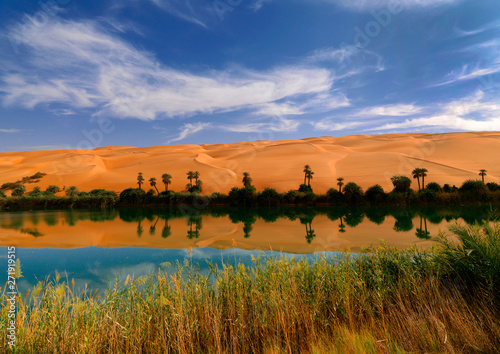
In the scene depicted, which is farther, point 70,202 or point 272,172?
point 272,172

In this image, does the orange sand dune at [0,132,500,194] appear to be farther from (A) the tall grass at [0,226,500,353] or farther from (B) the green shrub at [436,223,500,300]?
(A) the tall grass at [0,226,500,353]

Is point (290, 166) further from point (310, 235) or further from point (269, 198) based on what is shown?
point (310, 235)

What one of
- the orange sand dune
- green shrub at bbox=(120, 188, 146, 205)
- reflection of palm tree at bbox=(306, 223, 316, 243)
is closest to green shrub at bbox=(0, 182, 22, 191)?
the orange sand dune

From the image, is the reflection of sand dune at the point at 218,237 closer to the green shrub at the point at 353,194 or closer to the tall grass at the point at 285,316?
A: the tall grass at the point at 285,316

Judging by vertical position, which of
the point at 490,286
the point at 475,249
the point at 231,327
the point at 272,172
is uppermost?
the point at 272,172

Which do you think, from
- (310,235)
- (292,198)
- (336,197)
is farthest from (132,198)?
(310,235)

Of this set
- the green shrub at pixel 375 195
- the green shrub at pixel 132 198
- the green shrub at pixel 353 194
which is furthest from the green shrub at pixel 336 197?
the green shrub at pixel 132 198

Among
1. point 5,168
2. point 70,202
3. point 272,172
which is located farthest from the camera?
point 5,168

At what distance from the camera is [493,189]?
35.6 metres

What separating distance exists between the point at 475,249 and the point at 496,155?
256 feet

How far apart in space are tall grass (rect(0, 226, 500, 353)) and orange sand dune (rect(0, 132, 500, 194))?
45745 mm

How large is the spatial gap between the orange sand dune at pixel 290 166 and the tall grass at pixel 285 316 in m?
45.7

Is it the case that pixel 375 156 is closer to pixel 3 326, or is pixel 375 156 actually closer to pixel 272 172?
pixel 272 172

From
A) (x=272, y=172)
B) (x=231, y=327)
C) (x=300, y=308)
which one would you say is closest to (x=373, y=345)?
(x=300, y=308)
